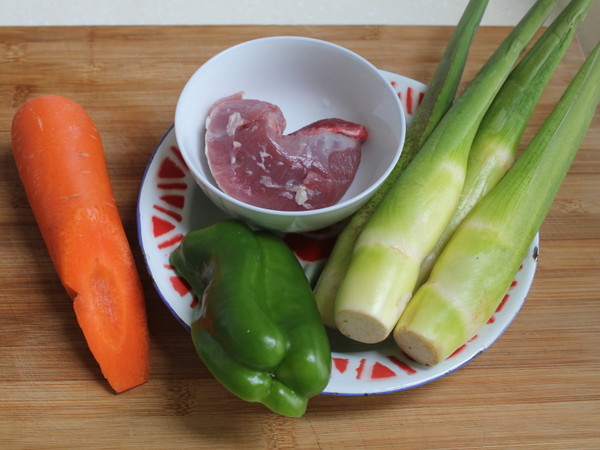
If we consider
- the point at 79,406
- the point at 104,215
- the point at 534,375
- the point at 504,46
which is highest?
the point at 504,46

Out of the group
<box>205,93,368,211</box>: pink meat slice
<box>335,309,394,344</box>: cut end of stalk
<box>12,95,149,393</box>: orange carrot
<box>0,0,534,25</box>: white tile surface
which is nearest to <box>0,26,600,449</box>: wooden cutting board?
<box>12,95,149,393</box>: orange carrot

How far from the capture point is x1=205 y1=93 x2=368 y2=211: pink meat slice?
4.16ft

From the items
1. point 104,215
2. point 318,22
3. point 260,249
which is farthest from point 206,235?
point 318,22

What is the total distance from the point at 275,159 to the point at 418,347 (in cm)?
44

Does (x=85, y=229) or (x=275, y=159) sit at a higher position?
(x=275, y=159)

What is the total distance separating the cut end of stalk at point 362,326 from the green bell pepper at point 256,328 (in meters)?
0.04

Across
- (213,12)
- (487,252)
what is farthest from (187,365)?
(213,12)

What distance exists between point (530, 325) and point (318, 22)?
44.1 inches

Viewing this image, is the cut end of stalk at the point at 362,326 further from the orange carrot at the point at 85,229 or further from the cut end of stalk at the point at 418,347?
the orange carrot at the point at 85,229

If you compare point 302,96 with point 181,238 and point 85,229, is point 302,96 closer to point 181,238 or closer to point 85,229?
point 181,238

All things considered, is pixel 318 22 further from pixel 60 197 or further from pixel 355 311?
pixel 355 311

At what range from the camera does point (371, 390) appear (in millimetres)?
1127

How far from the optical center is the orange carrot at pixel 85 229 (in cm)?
122

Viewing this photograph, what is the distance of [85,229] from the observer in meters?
1.29
